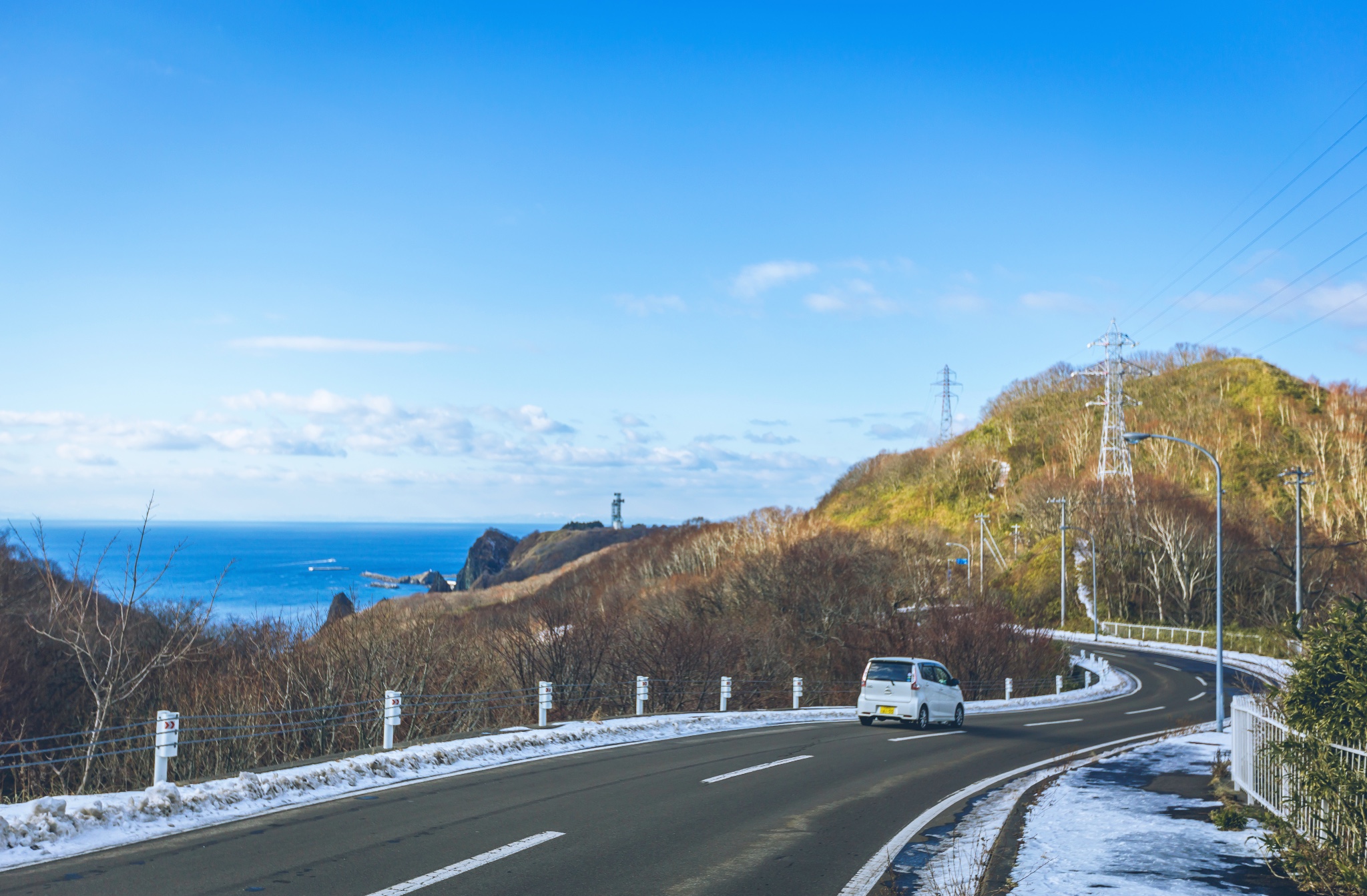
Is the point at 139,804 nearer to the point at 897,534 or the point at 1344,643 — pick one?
the point at 1344,643

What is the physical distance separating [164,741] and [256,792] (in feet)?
3.76

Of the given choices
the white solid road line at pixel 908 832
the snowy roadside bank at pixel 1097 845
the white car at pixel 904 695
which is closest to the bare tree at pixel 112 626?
the white solid road line at pixel 908 832

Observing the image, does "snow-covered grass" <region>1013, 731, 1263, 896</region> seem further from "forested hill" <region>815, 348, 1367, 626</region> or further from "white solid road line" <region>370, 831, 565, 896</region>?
"forested hill" <region>815, 348, 1367, 626</region>

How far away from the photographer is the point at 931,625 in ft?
167

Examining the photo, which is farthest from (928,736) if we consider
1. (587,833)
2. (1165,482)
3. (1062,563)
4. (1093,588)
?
(1165,482)

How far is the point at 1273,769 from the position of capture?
9.56 m

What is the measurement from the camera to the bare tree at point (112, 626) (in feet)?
56.4

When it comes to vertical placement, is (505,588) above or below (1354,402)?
below

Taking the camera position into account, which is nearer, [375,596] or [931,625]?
[931,625]

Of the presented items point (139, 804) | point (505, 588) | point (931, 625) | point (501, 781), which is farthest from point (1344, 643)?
point (505, 588)

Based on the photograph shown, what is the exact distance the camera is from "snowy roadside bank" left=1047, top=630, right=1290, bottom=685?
151 feet

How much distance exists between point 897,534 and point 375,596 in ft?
338

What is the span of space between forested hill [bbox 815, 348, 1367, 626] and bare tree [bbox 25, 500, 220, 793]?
61542 millimetres

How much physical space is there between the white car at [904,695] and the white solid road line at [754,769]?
6.91 m
